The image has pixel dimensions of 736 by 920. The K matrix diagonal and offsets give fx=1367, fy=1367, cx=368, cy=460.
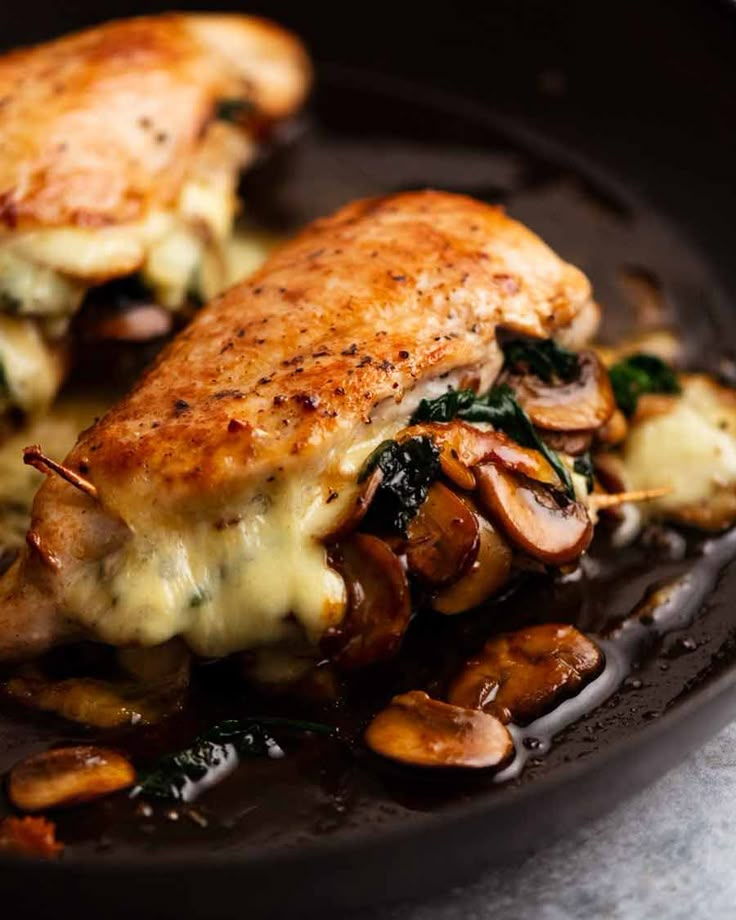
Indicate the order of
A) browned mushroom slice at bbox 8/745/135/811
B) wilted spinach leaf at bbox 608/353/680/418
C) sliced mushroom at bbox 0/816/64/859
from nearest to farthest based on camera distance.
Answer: sliced mushroom at bbox 0/816/64/859 < browned mushroom slice at bbox 8/745/135/811 < wilted spinach leaf at bbox 608/353/680/418

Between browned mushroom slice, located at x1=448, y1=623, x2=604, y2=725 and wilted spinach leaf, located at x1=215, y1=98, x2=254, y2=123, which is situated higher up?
wilted spinach leaf, located at x1=215, y1=98, x2=254, y2=123

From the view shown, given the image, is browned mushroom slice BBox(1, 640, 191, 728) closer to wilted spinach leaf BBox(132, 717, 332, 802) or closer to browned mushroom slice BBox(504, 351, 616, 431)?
wilted spinach leaf BBox(132, 717, 332, 802)

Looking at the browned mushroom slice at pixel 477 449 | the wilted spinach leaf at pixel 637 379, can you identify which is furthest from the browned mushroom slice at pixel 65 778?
the wilted spinach leaf at pixel 637 379

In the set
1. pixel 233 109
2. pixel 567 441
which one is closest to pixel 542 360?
pixel 567 441

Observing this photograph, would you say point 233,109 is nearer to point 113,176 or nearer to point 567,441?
point 113,176

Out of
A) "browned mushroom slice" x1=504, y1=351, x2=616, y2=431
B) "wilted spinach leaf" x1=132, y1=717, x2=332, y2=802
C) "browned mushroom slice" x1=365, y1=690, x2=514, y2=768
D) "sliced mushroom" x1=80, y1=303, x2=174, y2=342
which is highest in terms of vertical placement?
"browned mushroom slice" x1=504, y1=351, x2=616, y2=431

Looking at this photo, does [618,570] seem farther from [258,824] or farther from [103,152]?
[103,152]

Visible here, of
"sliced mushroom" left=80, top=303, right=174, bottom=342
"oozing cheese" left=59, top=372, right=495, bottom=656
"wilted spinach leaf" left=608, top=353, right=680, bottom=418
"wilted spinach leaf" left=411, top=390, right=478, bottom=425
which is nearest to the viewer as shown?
"oozing cheese" left=59, top=372, right=495, bottom=656

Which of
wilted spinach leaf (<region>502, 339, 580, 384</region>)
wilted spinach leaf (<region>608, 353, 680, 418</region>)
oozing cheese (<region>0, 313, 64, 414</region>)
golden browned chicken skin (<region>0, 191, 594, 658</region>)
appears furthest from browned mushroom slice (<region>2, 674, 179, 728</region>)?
wilted spinach leaf (<region>608, 353, 680, 418</region>)
